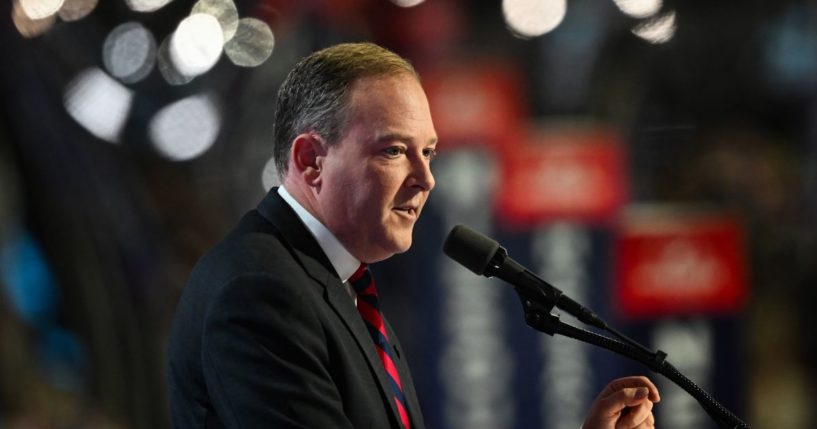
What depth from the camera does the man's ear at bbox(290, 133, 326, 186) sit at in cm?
152

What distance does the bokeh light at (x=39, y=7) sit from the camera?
11.7ft

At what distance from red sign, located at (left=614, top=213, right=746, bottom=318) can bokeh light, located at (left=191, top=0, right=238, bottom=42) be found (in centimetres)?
179

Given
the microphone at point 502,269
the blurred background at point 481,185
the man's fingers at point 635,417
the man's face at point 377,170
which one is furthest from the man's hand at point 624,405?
the blurred background at point 481,185

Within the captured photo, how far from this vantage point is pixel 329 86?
1511 mm

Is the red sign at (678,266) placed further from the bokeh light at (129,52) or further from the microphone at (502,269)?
the microphone at (502,269)

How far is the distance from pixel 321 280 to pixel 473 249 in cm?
21

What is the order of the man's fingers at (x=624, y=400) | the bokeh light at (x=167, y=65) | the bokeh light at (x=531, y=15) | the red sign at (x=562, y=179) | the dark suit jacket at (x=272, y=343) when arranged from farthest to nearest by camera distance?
the bokeh light at (x=531, y=15) < the red sign at (x=562, y=179) < the bokeh light at (x=167, y=65) < the man's fingers at (x=624, y=400) < the dark suit jacket at (x=272, y=343)

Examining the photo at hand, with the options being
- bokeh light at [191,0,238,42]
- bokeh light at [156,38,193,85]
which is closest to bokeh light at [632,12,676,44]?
bokeh light at [191,0,238,42]

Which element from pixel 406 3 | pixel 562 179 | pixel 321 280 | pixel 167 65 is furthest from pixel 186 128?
pixel 321 280

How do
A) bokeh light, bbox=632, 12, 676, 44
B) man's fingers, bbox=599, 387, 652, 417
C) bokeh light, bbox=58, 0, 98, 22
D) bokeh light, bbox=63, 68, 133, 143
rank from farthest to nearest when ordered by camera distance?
bokeh light, bbox=632, 12, 676, 44 < bokeh light, bbox=63, 68, 133, 143 < bokeh light, bbox=58, 0, 98, 22 < man's fingers, bbox=599, 387, 652, 417

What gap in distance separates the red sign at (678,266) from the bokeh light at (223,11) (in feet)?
5.86

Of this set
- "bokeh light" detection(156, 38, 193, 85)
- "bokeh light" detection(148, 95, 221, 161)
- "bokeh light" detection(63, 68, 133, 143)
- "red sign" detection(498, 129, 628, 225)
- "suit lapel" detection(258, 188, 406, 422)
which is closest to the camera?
"suit lapel" detection(258, 188, 406, 422)

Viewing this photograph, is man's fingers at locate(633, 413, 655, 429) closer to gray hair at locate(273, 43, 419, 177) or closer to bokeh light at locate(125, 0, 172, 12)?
gray hair at locate(273, 43, 419, 177)

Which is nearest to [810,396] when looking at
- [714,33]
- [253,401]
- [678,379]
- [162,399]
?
[714,33]
